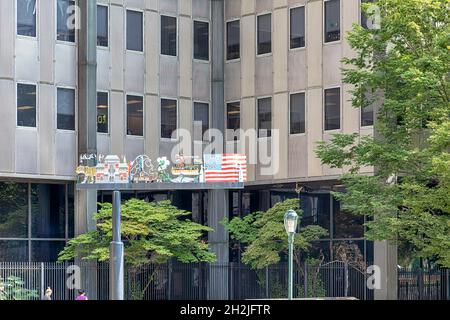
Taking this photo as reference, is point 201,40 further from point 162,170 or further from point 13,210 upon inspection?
point 13,210

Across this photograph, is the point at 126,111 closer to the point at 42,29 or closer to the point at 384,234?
the point at 42,29

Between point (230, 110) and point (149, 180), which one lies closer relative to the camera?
point (149, 180)

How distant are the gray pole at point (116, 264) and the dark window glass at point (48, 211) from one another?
25.0 meters

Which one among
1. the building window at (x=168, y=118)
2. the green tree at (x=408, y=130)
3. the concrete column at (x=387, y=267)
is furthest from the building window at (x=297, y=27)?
the green tree at (x=408, y=130)

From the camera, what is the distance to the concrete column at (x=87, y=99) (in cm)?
4234

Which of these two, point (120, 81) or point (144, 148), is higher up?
point (120, 81)

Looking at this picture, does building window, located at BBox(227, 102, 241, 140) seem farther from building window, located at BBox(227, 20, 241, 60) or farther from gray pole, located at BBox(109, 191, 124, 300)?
gray pole, located at BBox(109, 191, 124, 300)

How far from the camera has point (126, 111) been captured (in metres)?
44.2

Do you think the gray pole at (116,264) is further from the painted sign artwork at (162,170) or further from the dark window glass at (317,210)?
the dark window glass at (317,210)

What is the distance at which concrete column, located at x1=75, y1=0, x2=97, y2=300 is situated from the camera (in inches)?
1667

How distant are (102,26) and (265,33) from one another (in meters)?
7.63
